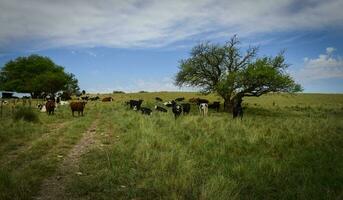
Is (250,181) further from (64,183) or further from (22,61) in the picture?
(22,61)

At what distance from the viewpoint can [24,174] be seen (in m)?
8.98

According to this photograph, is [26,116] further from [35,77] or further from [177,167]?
[35,77]

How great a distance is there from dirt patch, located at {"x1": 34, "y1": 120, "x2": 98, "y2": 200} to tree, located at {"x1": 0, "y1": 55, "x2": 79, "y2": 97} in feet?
199

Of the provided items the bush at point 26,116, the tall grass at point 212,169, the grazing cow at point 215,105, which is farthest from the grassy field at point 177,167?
the grazing cow at point 215,105

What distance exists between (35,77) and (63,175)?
74031 millimetres

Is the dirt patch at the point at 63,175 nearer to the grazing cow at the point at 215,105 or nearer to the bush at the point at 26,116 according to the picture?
the bush at the point at 26,116

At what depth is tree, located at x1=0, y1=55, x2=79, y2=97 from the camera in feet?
237

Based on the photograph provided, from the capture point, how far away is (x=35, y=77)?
7875 cm

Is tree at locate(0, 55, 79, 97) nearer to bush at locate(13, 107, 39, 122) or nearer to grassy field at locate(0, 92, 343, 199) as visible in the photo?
bush at locate(13, 107, 39, 122)

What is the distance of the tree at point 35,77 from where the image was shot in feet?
237

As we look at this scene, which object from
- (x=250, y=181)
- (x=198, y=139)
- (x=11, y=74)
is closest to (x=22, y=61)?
(x=11, y=74)

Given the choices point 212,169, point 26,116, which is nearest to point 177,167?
point 212,169

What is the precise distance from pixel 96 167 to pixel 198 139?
584 centimetres

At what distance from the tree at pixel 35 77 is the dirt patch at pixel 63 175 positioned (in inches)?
2389
